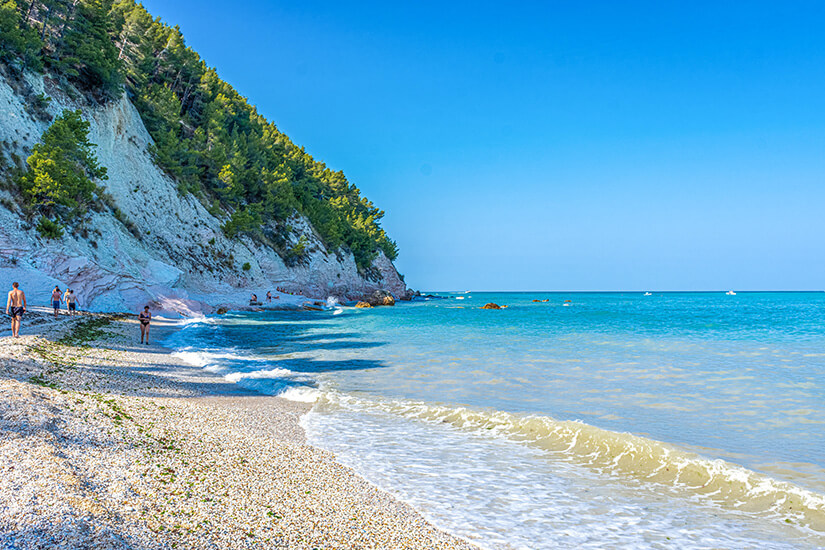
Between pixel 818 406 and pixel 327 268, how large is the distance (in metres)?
73.3

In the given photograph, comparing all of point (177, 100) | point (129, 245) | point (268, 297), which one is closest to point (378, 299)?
point (268, 297)

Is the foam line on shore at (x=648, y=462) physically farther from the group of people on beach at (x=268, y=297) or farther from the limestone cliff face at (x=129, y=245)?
the group of people on beach at (x=268, y=297)

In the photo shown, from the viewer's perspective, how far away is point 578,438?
10.0m

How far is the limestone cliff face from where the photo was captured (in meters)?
30.8

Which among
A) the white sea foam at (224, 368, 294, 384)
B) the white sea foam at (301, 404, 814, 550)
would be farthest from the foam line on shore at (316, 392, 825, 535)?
the white sea foam at (224, 368, 294, 384)

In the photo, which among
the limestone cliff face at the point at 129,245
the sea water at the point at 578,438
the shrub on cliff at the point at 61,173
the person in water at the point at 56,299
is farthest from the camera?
the shrub on cliff at the point at 61,173

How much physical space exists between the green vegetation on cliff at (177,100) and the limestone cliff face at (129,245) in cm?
259

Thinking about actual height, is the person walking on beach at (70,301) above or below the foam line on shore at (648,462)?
above

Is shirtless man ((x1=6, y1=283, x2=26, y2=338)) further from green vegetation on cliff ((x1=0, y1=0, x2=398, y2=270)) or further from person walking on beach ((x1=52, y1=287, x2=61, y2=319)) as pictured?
green vegetation on cliff ((x1=0, y1=0, x2=398, y2=270))

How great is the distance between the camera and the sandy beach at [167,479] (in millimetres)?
4539

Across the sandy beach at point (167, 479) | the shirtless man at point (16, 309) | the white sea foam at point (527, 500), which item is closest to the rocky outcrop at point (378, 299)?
the shirtless man at point (16, 309)

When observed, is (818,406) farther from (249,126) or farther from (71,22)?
(249,126)

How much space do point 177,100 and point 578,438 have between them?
6701 cm

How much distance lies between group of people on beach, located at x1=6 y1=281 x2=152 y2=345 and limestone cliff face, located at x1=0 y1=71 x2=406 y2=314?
1.28 m
